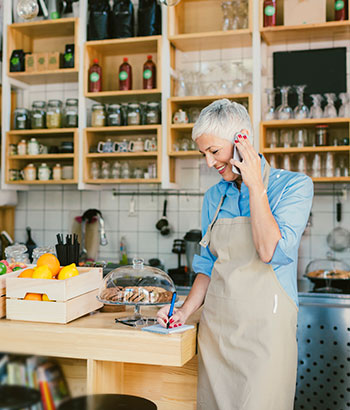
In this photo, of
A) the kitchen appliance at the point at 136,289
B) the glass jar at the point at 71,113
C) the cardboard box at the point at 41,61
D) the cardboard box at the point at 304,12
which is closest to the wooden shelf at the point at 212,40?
the cardboard box at the point at 304,12

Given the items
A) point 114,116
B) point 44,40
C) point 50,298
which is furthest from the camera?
point 44,40

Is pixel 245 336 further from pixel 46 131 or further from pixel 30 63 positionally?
pixel 30 63

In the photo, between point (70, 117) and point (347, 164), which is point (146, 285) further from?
point (70, 117)

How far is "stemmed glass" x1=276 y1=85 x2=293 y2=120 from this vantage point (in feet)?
11.0

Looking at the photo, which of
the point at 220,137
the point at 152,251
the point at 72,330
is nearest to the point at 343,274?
the point at 152,251

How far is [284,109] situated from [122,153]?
45.1 inches

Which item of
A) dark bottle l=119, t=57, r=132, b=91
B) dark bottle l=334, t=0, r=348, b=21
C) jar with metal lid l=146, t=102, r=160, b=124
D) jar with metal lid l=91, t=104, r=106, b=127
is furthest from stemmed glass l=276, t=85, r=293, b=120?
jar with metal lid l=91, t=104, r=106, b=127

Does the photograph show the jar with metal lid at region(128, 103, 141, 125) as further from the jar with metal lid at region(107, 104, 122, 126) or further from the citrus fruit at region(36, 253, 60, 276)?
the citrus fruit at region(36, 253, 60, 276)

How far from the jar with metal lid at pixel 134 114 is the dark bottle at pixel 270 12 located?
1.05m

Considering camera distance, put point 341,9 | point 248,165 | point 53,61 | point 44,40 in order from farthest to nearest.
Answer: point 44,40
point 53,61
point 341,9
point 248,165

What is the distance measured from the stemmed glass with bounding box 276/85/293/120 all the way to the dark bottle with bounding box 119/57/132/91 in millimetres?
1106

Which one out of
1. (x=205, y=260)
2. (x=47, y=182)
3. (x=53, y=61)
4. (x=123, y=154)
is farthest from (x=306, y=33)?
(x=205, y=260)

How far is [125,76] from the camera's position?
3734 millimetres

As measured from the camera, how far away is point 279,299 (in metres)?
1.67
